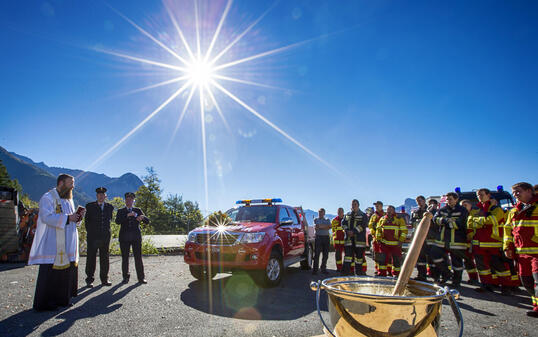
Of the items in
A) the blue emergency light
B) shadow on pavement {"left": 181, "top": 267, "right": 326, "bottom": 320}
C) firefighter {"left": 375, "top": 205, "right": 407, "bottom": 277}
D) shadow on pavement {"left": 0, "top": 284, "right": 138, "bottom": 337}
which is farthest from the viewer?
the blue emergency light

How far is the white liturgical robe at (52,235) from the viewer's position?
4617 millimetres

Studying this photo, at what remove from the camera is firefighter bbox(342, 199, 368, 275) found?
812cm

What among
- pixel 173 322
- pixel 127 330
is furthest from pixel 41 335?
pixel 173 322

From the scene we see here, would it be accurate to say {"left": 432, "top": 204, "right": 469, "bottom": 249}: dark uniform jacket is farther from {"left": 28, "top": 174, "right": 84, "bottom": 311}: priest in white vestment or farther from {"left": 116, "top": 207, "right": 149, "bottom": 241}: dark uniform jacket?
{"left": 28, "top": 174, "right": 84, "bottom": 311}: priest in white vestment

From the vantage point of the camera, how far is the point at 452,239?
22.6ft

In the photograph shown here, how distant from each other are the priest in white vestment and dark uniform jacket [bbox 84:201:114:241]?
1681mm

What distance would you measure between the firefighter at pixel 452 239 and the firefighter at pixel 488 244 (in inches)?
9.6

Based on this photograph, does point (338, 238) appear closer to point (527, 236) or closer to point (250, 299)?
point (250, 299)

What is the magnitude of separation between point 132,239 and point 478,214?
25.5 feet

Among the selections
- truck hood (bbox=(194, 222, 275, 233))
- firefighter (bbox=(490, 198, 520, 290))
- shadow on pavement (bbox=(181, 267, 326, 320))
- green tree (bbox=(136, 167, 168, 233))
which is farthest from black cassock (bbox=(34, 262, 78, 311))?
green tree (bbox=(136, 167, 168, 233))

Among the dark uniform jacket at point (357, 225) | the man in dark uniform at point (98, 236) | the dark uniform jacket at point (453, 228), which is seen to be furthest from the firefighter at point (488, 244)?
the man in dark uniform at point (98, 236)

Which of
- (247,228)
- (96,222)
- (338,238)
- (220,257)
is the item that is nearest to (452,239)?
(338,238)

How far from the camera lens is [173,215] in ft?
187

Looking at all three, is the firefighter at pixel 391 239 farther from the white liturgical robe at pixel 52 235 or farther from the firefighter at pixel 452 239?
the white liturgical robe at pixel 52 235
